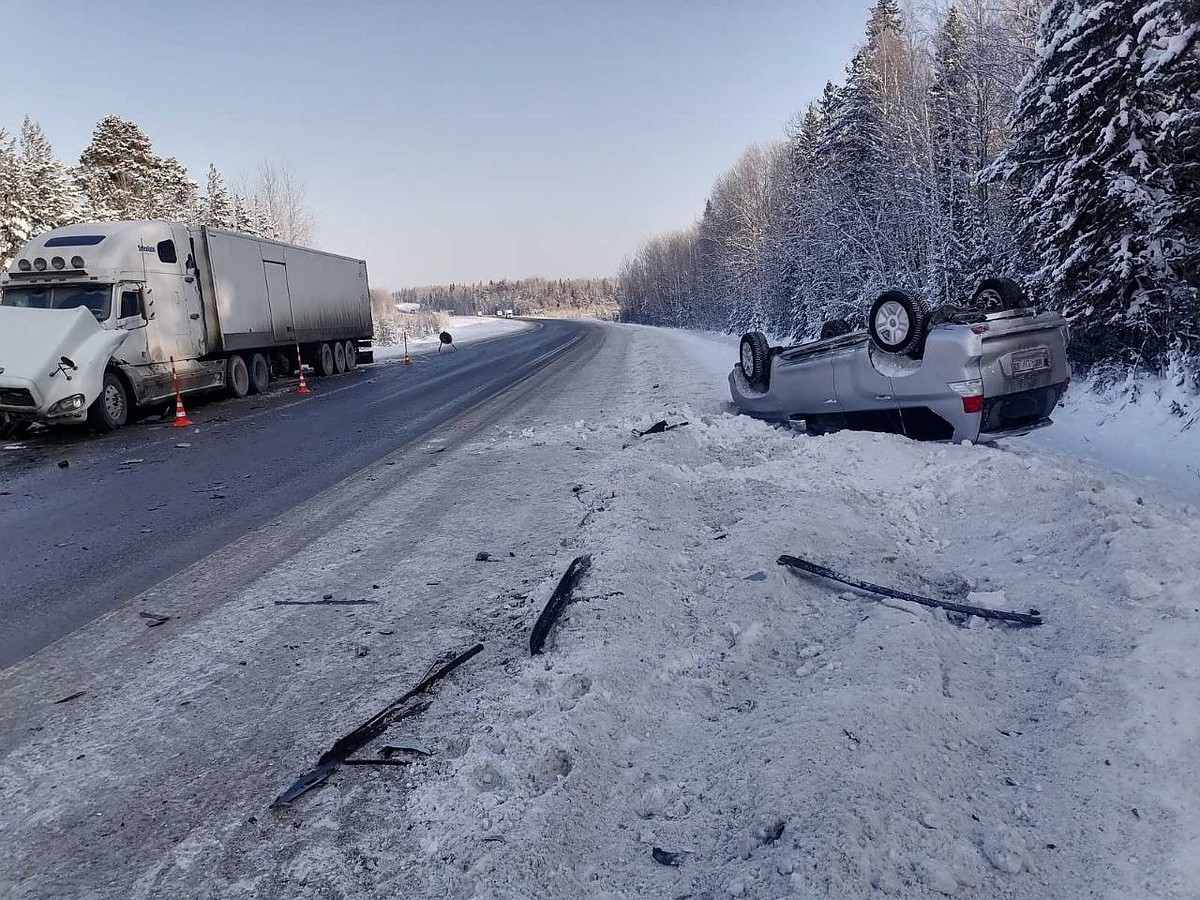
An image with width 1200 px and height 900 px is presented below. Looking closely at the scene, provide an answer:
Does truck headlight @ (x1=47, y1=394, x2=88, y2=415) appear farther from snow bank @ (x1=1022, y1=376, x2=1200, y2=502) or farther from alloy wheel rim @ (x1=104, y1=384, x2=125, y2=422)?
snow bank @ (x1=1022, y1=376, x2=1200, y2=502)

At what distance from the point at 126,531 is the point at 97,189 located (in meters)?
55.5

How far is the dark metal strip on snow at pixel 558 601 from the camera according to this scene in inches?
153

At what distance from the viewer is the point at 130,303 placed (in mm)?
13789

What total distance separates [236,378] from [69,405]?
6128 mm

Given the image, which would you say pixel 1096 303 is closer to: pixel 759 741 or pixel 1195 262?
pixel 1195 262

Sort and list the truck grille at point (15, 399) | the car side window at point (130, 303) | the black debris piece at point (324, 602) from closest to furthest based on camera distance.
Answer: the black debris piece at point (324, 602) < the truck grille at point (15, 399) < the car side window at point (130, 303)

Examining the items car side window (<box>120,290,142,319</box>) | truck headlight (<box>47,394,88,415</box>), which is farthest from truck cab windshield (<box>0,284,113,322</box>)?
truck headlight (<box>47,394,88,415</box>)

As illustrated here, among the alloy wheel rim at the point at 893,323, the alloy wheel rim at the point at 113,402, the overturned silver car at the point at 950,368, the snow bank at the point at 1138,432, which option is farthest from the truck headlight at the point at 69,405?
the snow bank at the point at 1138,432

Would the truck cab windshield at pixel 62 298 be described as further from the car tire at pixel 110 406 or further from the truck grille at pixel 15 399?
the truck grille at pixel 15 399

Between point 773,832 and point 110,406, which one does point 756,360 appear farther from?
point 110,406

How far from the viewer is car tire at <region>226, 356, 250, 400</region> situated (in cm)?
1725

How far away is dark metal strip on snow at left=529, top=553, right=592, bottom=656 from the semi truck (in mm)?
10594

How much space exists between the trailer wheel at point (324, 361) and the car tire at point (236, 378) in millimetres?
5659

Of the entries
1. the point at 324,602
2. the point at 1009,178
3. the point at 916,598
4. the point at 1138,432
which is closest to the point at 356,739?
the point at 324,602
